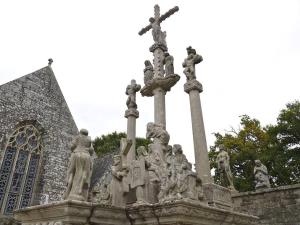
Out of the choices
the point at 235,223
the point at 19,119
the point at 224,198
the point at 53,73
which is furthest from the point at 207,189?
the point at 53,73

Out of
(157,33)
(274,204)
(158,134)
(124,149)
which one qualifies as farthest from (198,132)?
(274,204)

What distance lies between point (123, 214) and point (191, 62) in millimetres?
5087

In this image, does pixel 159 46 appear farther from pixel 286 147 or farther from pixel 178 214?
pixel 286 147

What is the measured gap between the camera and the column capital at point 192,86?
792cm

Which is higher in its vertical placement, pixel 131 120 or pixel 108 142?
pixel 108 142

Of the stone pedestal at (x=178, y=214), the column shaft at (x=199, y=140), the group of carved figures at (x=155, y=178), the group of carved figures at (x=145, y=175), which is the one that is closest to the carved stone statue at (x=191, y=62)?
the column shaft at (x=199, y=140)

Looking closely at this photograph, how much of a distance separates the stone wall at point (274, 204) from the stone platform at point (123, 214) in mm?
5903

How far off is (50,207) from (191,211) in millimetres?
2217

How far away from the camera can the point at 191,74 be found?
833 cm

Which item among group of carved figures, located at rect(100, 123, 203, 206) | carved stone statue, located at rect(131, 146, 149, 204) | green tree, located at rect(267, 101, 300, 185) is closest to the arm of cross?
group of carved figures, located at rect(100, 123, 203, 206)

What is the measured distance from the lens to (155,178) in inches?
221

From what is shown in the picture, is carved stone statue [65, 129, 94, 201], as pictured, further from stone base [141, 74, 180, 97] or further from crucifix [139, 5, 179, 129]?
stone base [141, 74, 180, 97]

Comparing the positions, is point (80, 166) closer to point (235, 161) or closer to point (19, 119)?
point (19, 119)

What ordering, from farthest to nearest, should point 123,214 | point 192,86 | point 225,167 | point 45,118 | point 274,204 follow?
→ point 45,118
point 225,167
point 274,204
point 192,86
point 123,214
